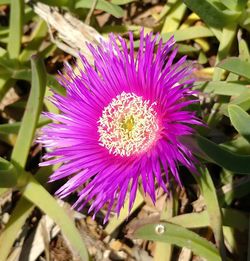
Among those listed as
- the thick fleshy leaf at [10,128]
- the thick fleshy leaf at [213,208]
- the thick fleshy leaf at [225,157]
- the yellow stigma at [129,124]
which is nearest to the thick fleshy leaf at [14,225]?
the thick fleshy leaf at [10,128]

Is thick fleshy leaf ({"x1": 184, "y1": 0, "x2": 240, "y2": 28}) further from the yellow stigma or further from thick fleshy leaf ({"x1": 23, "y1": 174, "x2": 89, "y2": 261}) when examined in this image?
thick fleshy leaf ({"x1": 23, "y1": 174, "x2": 89, "y2": 261})

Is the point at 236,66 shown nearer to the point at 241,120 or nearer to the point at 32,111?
the point at 241,120

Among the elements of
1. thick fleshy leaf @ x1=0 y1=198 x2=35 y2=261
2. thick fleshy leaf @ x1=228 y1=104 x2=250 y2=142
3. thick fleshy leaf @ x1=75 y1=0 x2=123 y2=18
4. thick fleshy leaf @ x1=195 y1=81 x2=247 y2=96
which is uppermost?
thick fleshy leaf @ x1=75 y1=0 x2=123 y2=18

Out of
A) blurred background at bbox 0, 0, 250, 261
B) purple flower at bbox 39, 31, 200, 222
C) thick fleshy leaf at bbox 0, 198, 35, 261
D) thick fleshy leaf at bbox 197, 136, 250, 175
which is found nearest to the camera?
thick fleshy leaf at bbox 197, 136, 250, 175

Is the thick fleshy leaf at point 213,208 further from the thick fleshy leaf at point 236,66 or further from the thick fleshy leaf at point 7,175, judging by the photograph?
the thick fleshy leaf at point 7,175

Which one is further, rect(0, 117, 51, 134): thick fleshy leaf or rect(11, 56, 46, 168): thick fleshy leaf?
rect(0, 117, 51, 134): thick fleshy leaf

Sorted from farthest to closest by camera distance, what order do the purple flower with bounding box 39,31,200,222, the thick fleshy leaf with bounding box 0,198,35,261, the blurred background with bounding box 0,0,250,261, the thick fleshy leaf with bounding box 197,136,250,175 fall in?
the thick fleshy leaf with bounding box 0,198,35,261
the blurred background with bounding box 0,0,250,261
the purple flower with bounding box 39,31,200,222
the thick fleshy leaf with bounding box 197,136,250,175

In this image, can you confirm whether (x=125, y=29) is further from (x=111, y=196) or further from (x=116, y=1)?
(x=111, y=196)

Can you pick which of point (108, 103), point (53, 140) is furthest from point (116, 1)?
point (53, 140)

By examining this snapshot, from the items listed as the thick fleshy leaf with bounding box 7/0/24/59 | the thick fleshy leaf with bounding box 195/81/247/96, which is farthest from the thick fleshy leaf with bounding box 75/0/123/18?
the thick fleshy leaf with bounding box 195/81/247/96
